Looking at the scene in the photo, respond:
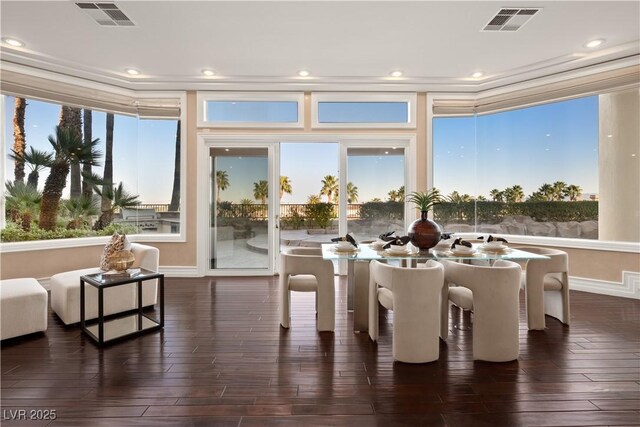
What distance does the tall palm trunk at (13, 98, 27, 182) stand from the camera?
14.8ft

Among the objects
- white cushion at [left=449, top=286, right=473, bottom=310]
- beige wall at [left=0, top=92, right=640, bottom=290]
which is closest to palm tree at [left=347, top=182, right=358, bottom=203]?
beige wall at [left=0, top=92, right=640, bottom=290]

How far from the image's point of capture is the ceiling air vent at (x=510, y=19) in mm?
3299

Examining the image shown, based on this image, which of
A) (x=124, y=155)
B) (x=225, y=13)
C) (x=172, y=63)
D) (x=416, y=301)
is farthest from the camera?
(x=124, y=155)

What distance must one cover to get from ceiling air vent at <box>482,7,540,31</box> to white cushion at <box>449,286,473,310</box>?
9.35 ft

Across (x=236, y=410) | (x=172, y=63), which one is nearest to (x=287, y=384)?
(x=236, y=410)

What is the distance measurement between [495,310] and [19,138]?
20.4 ft

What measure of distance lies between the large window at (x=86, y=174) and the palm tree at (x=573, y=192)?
6.19 metres

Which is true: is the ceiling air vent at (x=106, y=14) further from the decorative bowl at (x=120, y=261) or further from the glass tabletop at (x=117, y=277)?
the glass tabletop at (x=117, y=277)

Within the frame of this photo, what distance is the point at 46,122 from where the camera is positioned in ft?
15.6

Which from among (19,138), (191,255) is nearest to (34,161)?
(19,138)

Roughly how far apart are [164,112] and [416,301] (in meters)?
5.02

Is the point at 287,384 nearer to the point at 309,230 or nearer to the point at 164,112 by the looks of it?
the point at 309,230

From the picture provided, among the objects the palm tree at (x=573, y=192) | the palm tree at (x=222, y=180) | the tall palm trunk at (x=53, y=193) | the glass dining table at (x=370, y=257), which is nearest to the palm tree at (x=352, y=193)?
the palm tree at (x=222, y=180)

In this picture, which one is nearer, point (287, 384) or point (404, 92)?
point (287, 384)
